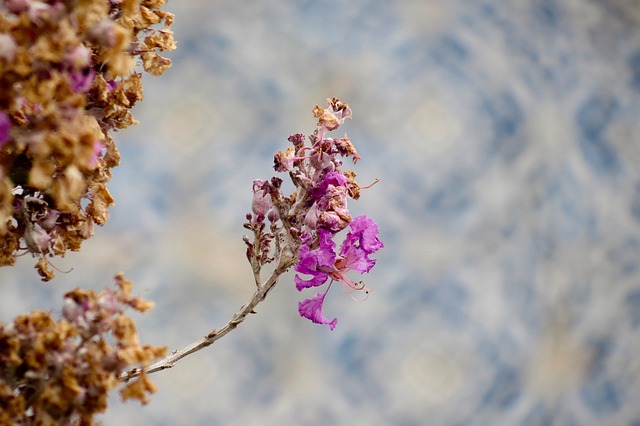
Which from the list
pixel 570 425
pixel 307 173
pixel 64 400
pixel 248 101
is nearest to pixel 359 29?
pixel 248 101

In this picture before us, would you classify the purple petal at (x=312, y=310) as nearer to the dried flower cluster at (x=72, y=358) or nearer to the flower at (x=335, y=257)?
the flower at (x=335, y=257)

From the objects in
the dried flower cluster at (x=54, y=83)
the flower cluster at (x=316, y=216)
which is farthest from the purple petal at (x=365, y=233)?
the dried flower cluster at (x=54, y=83)

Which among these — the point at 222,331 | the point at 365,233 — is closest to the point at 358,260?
the point at 365,233

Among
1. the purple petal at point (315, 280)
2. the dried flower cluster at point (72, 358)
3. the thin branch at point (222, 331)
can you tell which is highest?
the purple petal at point (315, 280)

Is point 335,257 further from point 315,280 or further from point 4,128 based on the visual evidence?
point 4,128

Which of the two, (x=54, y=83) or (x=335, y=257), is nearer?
(x=54, y=83)

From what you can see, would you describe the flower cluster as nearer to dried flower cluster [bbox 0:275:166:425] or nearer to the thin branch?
the thin branch
